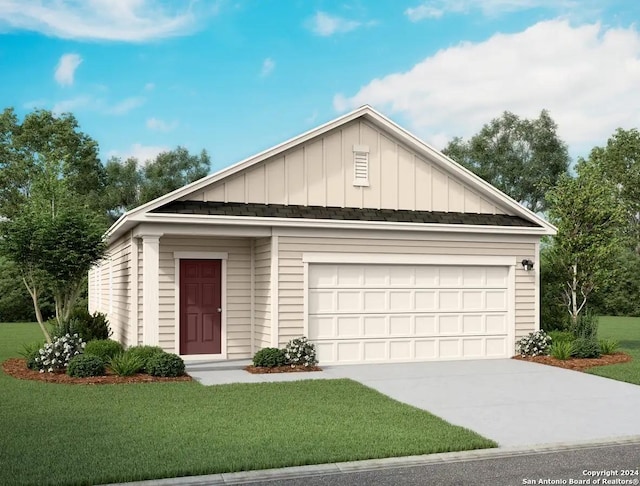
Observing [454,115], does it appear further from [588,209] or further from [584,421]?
[584,421]

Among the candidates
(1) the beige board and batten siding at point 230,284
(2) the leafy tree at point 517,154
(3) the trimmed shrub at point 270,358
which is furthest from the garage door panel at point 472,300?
(2) the leafy tree at point 517,154

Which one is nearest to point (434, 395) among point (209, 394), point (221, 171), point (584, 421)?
point (584, 421)

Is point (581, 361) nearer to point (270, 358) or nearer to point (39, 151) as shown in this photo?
point (270, 358)

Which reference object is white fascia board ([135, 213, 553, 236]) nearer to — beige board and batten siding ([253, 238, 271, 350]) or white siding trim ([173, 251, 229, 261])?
beige board and batten siding ([253, 238, 271, 350])

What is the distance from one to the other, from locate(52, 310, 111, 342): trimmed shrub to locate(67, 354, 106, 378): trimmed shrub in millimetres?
2247

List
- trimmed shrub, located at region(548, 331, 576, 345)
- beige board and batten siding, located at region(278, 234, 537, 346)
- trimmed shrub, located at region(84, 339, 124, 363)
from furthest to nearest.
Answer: trimmed shrub, located at region(548, 331, 576, 345)
beige board and batten siding, located at region(278, 234, 537, 346)
trimmed shrub, located at region(84, 339, 124, 363)

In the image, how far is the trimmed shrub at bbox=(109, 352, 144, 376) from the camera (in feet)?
45.2

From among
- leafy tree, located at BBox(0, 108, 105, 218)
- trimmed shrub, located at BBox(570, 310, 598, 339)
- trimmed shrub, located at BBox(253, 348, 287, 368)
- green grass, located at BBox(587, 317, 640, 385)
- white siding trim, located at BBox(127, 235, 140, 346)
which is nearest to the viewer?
green grass, located at BBox(587, 317, 640, 385)

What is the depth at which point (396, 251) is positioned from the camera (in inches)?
Result: 659

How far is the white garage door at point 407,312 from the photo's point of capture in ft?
53.5

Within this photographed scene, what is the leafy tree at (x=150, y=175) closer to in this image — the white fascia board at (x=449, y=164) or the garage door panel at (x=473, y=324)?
the white fascia board at (x=449, y=164)

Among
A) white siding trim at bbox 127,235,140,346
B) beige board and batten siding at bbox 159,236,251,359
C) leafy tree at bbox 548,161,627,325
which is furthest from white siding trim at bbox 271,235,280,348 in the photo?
leafy tree at bbox 548,161,627,325

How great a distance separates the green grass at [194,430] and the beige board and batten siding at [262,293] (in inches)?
139

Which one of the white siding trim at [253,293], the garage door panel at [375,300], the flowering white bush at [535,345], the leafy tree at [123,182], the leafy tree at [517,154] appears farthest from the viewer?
the leafy tree at [517,154]
